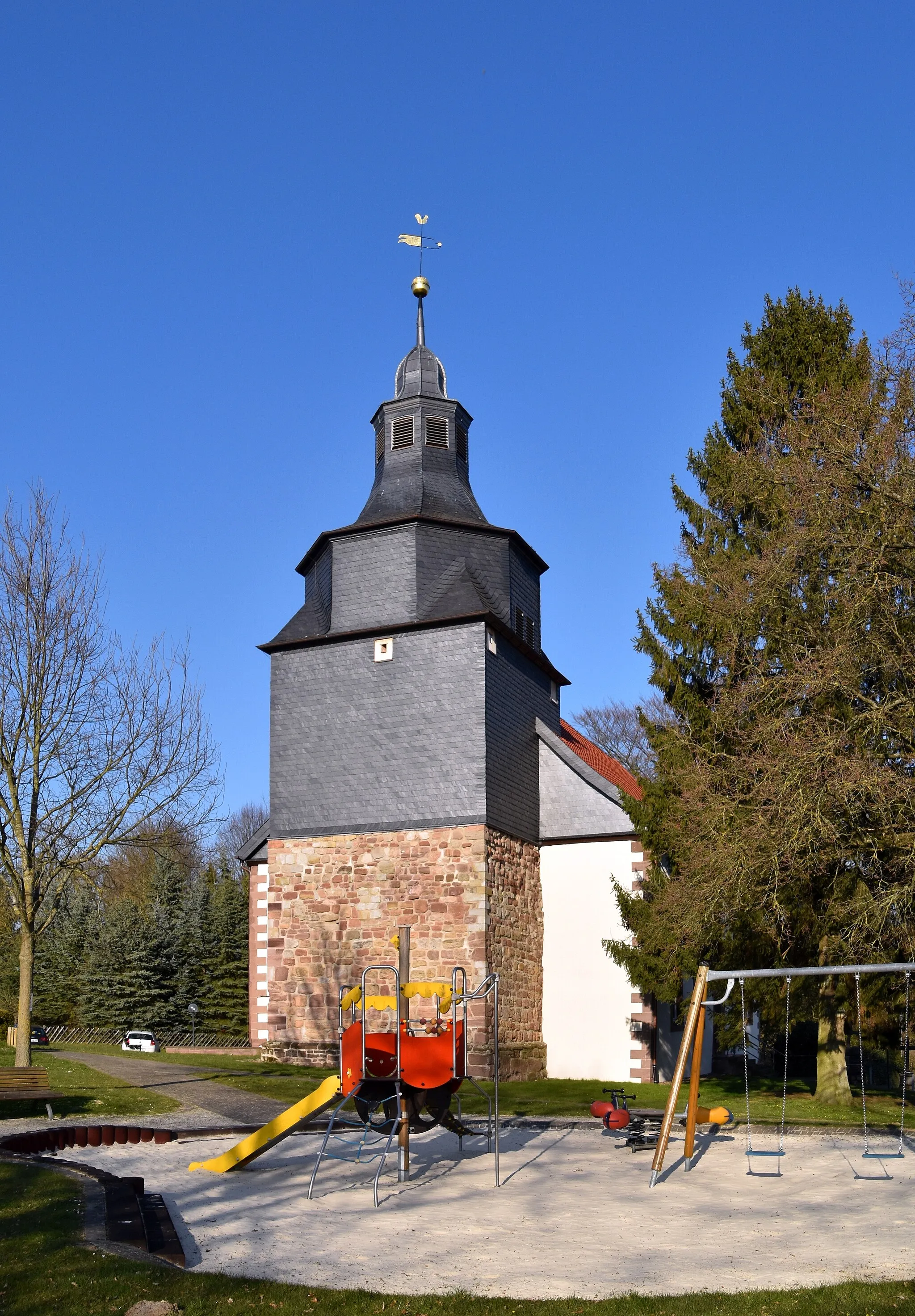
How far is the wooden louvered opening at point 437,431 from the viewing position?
2823cm

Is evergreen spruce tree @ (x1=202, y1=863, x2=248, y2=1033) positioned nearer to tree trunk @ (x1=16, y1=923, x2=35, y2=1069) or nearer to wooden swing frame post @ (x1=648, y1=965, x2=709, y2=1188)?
tree trunk @ (x1=16, y1=923, x2=35, y2=1069)

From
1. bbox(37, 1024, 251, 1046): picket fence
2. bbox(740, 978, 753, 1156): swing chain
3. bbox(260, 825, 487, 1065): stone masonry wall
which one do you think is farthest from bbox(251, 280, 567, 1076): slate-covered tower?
bbox(37, 1024, 251, 1046): picket fence

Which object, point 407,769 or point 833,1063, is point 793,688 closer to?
point 833,1063

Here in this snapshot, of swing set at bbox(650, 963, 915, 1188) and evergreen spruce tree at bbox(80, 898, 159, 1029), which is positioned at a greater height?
swing set at bbox(650, 963, 915, 1188)

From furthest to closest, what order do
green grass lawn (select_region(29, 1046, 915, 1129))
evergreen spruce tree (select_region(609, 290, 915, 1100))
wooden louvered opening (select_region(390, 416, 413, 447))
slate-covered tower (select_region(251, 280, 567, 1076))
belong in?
wooden louvered opening (select_region(390, 416, 413, 447)) < slate-covered tower (select_region(251, 280, 567, 1076)) < green grass lawn (select_region(29, 1046, 915, 1129)) < evergreen spruce tree (select_region(609, 290, 915, 1100))

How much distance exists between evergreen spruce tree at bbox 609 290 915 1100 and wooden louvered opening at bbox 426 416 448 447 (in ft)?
24.4

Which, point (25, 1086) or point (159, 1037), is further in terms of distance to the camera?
point (159, 1037)

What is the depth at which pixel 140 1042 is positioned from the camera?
129 ft

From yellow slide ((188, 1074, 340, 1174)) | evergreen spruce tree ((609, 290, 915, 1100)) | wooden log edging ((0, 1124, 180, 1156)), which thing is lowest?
wooden log edging ((0, 1124, 180, 1156))

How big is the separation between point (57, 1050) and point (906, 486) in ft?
78.6

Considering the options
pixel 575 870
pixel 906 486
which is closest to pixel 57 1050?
pixel 575 870

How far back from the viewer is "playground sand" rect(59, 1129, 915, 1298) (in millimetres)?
7840

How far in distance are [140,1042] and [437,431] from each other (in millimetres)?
22902

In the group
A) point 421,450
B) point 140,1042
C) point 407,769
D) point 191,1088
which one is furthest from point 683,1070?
point 140,1042
